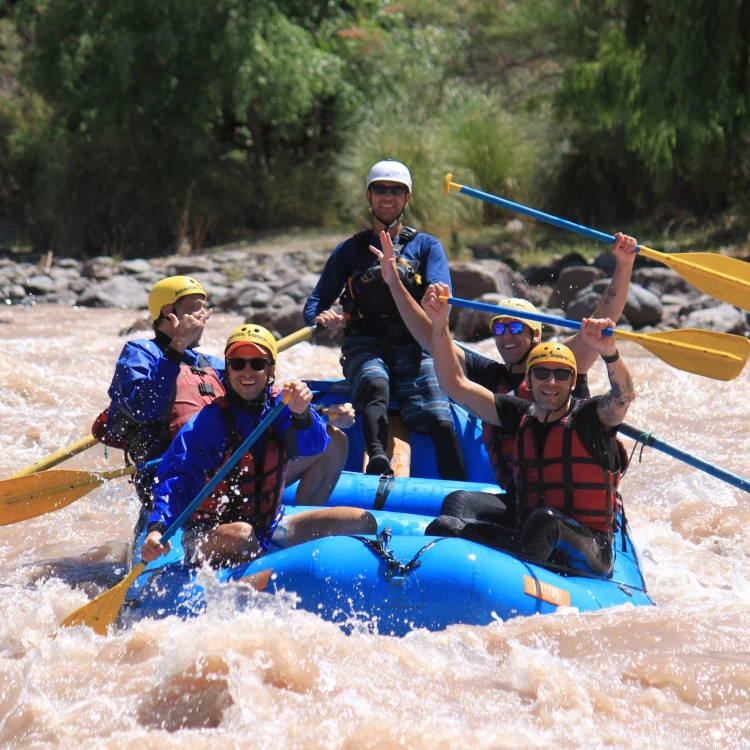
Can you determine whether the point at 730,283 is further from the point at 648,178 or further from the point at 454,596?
the point at 648,178

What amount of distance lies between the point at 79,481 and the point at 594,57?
453 inches

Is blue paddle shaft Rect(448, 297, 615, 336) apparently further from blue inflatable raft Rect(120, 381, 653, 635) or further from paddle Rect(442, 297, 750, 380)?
blue inflatable raft Rect(120, 381, 653, 635)

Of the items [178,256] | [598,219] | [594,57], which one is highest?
[594,57]

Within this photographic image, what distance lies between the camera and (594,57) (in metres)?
14.8

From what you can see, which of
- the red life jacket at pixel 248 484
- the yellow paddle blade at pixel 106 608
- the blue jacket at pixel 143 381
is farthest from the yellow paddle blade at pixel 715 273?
the yellow paddle blade at pixel 106 608

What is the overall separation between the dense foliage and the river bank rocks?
1.33 metres

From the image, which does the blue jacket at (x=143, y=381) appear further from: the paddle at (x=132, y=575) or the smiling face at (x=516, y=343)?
the smiling face at (x=516, y=343)

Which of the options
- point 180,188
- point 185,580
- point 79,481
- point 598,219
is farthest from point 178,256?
point 185,580

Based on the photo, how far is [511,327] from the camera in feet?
15.8

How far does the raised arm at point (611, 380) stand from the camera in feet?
12.7

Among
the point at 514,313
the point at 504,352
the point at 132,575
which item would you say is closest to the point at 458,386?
the point at 514,313

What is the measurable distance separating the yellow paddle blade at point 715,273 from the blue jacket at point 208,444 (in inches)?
69.2

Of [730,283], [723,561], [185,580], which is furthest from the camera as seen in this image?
[723,561]

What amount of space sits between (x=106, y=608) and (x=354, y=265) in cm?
229
